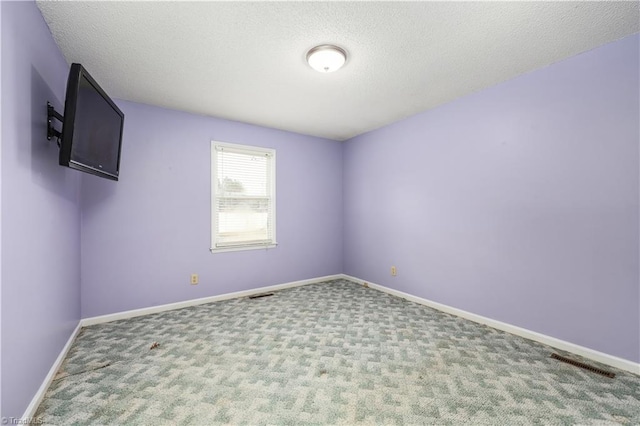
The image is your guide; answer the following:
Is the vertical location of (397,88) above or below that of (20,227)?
above

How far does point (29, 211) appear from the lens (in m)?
1.63

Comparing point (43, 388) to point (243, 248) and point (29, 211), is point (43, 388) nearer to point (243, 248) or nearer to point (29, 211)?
point (29, 211)

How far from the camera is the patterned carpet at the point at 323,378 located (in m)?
1.61

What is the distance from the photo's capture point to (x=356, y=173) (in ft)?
15.2

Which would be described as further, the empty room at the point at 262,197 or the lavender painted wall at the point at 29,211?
the empty room at the point at 262,197

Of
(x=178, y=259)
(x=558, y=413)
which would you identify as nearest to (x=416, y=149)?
(x=558, y=413)

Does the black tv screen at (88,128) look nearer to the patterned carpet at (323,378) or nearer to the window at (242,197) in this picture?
→ the window at (242,197)

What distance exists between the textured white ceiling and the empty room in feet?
0.06

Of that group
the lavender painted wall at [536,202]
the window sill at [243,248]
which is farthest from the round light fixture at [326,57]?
the window sill at [243,248]

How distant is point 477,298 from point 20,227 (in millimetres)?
3771

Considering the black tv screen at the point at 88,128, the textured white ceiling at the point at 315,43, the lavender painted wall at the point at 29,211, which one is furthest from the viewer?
the textured white ceiling at the point at 315,43

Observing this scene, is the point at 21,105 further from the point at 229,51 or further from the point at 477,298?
the point at 477,298

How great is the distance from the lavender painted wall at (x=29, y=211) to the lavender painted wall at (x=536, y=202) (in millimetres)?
3594

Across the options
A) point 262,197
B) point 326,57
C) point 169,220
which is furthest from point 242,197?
point 326,57
